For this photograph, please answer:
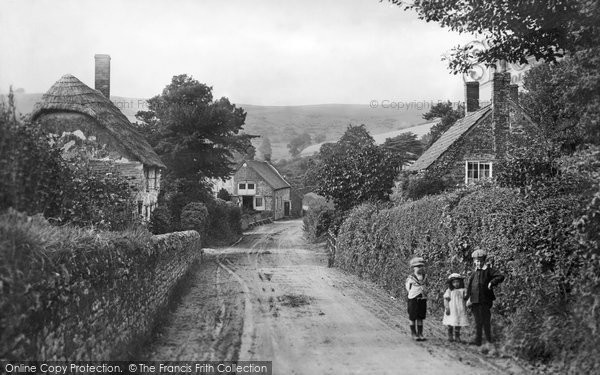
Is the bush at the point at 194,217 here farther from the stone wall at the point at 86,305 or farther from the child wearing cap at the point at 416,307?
the child wearing cap at the point at 416,307

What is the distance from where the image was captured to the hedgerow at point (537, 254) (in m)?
6.85

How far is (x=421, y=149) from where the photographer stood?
58219 mm

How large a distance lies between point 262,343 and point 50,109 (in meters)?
21.3

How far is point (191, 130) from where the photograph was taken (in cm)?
3853

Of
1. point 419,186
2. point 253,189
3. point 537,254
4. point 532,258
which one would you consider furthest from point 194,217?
point 253,189

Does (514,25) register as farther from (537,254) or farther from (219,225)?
(219,225)

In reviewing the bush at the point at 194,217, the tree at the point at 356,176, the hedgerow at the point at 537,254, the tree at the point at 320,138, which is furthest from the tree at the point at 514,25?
the tree at the point at 320,138

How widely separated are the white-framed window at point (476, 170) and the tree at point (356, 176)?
381 centimetres

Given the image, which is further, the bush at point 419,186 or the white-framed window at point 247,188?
the white-framed window at point 247,188

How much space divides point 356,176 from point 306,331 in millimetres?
18978

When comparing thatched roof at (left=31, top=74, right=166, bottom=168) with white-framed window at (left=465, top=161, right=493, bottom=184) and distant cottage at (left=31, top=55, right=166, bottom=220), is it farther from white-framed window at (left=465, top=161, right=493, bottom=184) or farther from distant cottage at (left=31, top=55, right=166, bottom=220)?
white-framed window at (left=465, top=161, right=493, bottom=184)

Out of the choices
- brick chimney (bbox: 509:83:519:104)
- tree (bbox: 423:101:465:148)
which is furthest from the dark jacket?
tree (bbox: 423:101:465:148)

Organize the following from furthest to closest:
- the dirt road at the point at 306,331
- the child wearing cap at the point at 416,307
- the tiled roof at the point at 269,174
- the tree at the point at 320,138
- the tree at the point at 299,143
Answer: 1. the tree at the point at 320,138
2. the tree at the point at 299,143
3. the tiled roof at the point at 269,174
4. the child wearing cap at the point at 416,307
5. the dirt road at the point at 306,331

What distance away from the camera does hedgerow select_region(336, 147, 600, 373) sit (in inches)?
270
